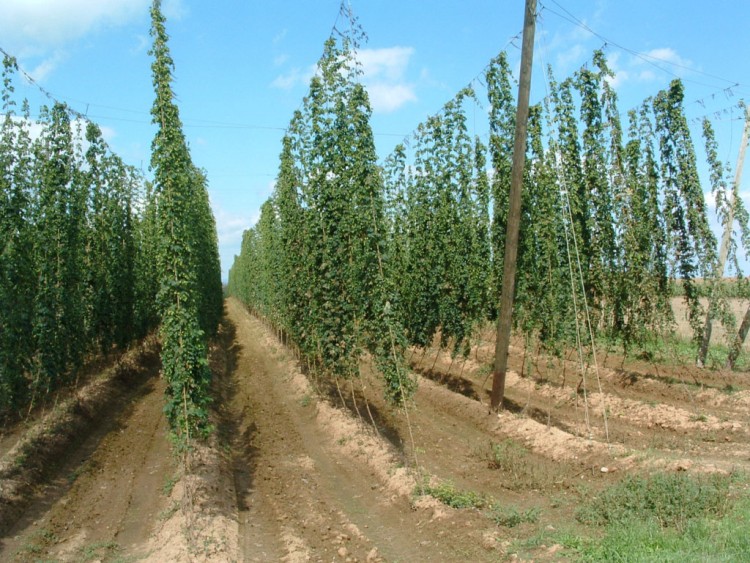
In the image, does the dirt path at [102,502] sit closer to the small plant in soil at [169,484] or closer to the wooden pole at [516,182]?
the small plant in soil at [169,484]

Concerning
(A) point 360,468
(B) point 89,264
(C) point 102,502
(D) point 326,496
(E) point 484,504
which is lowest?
(C) point 102,502

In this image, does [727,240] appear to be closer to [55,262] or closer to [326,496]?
[326,496]

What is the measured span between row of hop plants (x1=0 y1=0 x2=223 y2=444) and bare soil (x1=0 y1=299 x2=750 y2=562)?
134cm

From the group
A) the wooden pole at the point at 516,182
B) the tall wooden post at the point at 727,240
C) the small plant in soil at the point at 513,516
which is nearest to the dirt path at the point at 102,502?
the small plant in soil at the point at 513,516

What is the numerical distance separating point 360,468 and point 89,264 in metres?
9.80

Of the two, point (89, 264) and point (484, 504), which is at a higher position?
point (89, 264)

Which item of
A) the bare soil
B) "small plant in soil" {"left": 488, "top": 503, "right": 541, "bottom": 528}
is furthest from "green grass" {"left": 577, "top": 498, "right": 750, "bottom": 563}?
"small plant in soil" {"left": 488, "top": 503, "right": 541, "bottom": 528}

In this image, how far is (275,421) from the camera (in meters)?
14.2

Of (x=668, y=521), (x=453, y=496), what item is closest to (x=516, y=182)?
(x=453, y=496)

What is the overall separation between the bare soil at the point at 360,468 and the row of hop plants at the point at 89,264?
1.34 m

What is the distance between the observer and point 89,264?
15.6 m

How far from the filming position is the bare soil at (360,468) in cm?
725

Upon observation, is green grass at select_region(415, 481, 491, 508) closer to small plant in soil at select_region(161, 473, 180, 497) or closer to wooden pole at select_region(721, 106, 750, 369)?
small plant in soil at select_region(161, 473, 180, 497)

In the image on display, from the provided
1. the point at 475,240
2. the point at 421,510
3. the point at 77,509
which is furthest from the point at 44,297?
the point at 475,240
